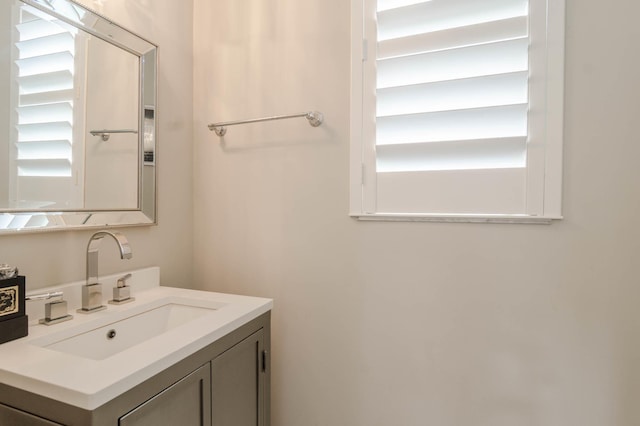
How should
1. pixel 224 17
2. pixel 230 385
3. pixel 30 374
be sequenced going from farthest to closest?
pixel 224 17, pixel 230 385, pixel 30 374

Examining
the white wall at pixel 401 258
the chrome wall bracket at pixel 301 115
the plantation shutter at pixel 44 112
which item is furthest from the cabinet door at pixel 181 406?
the chrome wall bracket at pixel 301 115

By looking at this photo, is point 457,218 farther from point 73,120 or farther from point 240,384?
point 73,120

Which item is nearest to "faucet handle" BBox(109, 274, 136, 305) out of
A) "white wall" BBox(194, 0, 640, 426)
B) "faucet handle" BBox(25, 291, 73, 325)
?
"faucet handle" BBox(25, 291, 73, 325)

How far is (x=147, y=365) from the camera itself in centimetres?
69

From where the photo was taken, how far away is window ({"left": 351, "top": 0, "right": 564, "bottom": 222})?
41.0 inches

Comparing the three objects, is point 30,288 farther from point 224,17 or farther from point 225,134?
point 224,17

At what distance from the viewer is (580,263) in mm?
1027

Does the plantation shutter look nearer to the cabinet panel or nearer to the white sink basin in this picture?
the white sink basin

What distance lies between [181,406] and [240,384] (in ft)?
0.80

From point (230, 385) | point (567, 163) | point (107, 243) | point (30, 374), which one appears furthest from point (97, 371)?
point (567, 163)

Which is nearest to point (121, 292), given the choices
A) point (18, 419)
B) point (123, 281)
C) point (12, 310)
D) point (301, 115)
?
point (123, 281)

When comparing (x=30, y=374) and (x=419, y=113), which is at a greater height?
(x=419, y=113)

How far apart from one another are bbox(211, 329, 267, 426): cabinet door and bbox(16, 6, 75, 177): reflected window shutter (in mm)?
789

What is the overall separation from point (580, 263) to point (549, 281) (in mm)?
102
